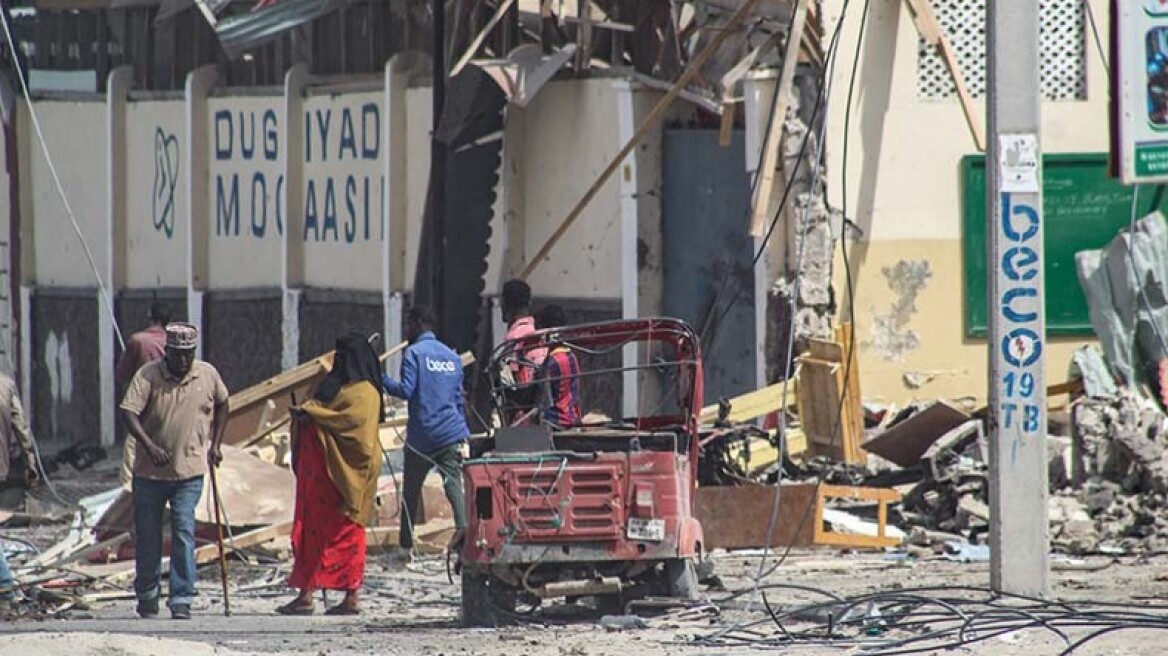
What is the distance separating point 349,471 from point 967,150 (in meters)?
6.19

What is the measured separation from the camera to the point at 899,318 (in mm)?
17859

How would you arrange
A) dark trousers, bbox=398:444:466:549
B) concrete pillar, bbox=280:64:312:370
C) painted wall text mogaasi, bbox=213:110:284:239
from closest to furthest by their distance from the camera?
dark trousers, bbox=398:444:466:549
concrete pillar, bbox=280:64:312:370
painted wall text mogaasi, bbox=213:110:284:239

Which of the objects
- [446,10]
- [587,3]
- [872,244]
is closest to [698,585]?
[872,244]

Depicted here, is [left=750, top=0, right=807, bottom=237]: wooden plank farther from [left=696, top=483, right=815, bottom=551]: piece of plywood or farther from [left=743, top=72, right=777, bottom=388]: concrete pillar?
[left=696, top=483, right=815, bottom=551]: piece of plywood

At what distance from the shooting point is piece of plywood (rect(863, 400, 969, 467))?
54.3 ft

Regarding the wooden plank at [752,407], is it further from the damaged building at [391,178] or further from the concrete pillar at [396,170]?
the concrete pillar at [396,170]

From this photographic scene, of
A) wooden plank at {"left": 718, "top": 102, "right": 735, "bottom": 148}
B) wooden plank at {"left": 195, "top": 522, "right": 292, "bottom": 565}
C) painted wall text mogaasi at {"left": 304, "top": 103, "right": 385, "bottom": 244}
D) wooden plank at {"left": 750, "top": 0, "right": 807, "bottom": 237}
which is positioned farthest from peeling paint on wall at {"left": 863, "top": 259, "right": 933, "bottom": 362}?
painted wall text mogaasi at {"left": 304, "top": 103, "right": 385, "bottom": 244}

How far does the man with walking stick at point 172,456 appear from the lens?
43.4 ft

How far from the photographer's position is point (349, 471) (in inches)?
535

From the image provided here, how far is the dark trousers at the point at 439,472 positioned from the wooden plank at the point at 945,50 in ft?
14.0

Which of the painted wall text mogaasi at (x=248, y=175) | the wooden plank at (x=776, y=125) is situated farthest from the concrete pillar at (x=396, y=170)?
the wooden plank at (x=776, y=125)

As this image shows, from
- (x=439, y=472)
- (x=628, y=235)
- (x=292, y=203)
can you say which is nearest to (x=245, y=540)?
(x=439, y=472)

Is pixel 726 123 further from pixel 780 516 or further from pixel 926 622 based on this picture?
pixel 926 622

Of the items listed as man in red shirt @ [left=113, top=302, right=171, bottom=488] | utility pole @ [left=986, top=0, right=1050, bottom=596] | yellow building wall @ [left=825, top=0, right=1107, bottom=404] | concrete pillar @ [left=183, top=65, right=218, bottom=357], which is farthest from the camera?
concrete pillar @ [left=183, top=65, right=218, bottom=357]
